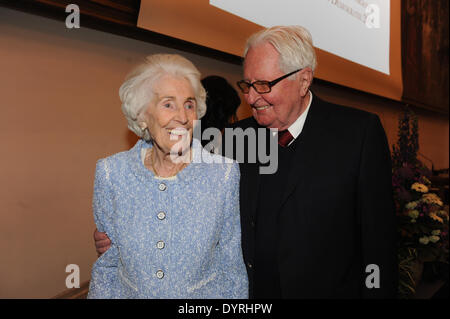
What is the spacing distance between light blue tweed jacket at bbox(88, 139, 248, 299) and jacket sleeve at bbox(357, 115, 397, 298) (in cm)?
50

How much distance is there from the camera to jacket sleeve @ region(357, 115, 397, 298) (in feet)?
4.49

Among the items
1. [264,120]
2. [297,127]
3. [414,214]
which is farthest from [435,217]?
[264,120]

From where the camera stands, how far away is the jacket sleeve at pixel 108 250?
1.28m

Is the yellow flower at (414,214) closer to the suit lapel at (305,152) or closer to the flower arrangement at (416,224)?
the flower arrangement at (416,224)

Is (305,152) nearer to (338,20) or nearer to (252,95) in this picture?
(252,95)

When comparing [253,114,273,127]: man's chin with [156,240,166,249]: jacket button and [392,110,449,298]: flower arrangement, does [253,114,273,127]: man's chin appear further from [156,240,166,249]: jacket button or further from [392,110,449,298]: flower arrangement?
[392,110,449,298]: flower arrangement

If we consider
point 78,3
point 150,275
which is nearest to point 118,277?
point 150,275

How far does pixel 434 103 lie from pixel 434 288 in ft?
11.5

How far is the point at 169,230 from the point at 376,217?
80 cm

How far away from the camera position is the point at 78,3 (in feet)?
5.89

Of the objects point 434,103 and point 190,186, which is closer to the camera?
point 190,186

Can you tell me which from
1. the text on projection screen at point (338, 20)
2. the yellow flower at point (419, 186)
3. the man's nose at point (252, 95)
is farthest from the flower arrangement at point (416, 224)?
the man's nose at point (252, 95)

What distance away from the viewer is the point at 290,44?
1427 millimetres
